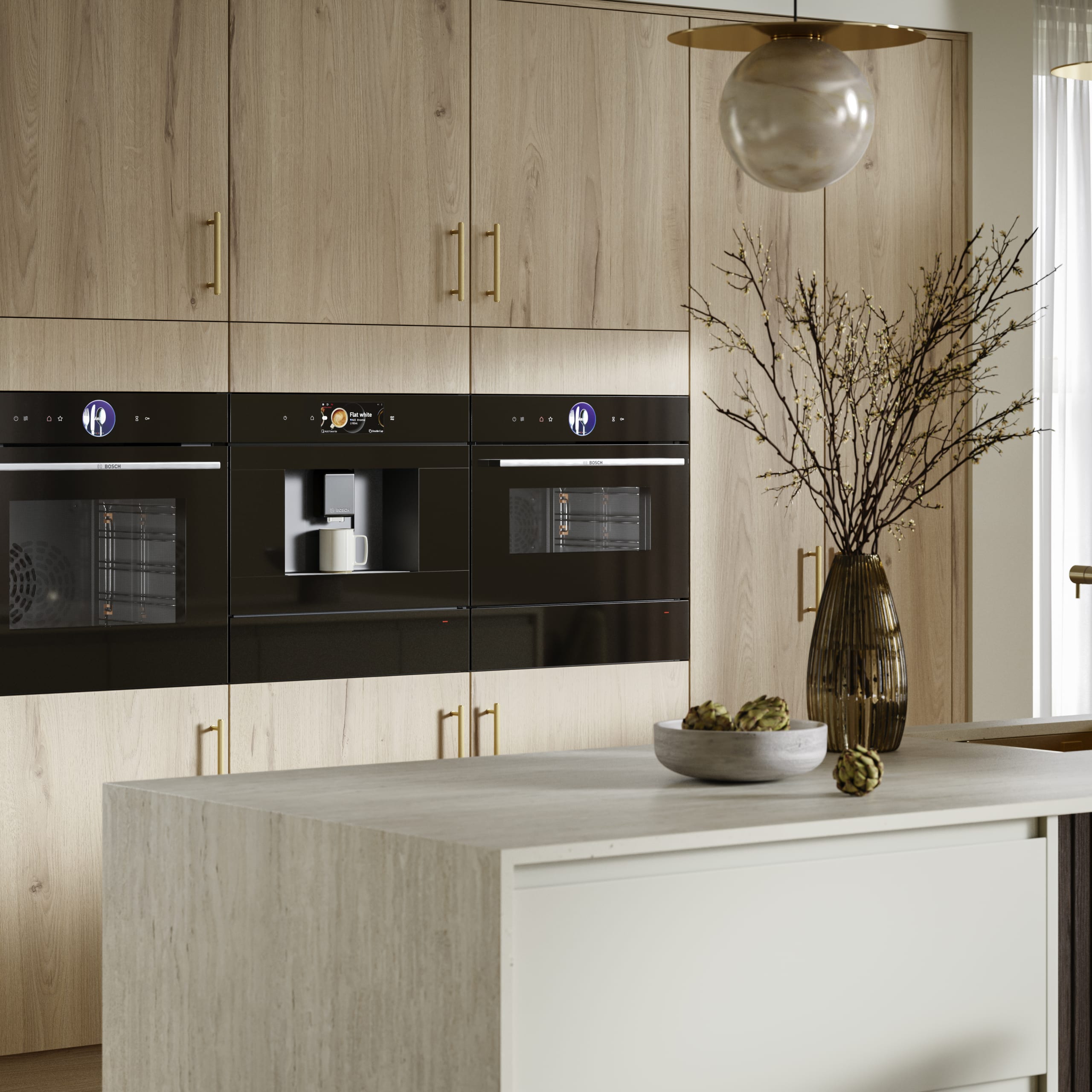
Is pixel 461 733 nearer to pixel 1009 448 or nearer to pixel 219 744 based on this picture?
pixel 219 744

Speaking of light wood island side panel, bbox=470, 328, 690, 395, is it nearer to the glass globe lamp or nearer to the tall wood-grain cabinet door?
the tall wood-grain cabinet door

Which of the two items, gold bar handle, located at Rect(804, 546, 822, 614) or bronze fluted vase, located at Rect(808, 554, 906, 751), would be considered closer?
bronze fluted vase, located at Rect(808, 554, 906, 751)

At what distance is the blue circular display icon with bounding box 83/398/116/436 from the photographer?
350cm

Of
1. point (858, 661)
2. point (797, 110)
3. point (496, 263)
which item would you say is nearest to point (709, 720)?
point (858, 661)

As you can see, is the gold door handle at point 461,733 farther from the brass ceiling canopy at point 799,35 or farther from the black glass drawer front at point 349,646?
the brass ceiling canopy at point 799,35

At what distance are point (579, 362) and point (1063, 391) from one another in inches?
71.3

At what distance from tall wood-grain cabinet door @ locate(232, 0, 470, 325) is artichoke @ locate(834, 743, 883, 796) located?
6.99 ft

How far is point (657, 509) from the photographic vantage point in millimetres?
4066

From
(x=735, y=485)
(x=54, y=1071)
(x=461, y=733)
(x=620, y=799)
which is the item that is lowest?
(x=54, y=1071)

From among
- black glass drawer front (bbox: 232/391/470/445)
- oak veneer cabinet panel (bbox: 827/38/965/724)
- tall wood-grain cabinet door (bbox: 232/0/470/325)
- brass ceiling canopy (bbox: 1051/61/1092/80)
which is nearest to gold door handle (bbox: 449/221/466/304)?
tall wood-grain cabinet door (bbox: 232/0/470/325)

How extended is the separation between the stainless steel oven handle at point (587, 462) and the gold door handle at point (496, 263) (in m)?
0.40

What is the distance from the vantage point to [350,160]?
12.2ft

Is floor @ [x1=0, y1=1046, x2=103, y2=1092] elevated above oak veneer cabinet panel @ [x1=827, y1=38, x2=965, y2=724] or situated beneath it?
situated beneath

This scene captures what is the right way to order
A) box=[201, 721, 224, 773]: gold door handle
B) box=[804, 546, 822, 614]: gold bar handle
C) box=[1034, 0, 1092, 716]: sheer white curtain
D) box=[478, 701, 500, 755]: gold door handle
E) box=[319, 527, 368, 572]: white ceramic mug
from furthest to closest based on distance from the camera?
1. box=[1034, 0, 1092, 716]: sheer white curtain
2. box=[804, 546, 822, 614]: gold bar handle
3. box=[478, 701, 500, 755]: gold door handle
4. box=[319, 527, 368, 572]: white ceramic mug
5. box=[201, 721, 224, 773]: gold door handle
